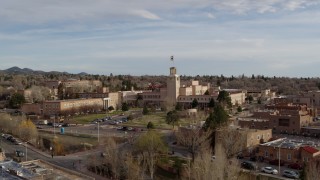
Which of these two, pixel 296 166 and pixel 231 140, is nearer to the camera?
pixel 296 166

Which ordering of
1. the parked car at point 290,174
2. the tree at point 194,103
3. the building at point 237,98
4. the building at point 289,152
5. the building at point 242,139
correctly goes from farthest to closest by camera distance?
1. the building at point 237,98
2. the tree at point 194,103
3. the building at point 242,139
4. the building at point 289,152
5. the parked car at point 290,174

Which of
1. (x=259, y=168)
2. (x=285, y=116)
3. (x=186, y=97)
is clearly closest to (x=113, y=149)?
(x=259, y=168)

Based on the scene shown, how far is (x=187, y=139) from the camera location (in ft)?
104

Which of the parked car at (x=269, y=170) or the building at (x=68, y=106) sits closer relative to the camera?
the parked car at (x=269, y=170)

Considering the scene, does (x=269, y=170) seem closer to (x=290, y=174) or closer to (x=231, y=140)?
(x=290, y=174)

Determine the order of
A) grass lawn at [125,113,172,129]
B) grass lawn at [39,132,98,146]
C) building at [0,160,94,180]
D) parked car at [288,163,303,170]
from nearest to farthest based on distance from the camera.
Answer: building at [0,160,94,180] < parked car at [288,163,303,170] < grass lawn at [39,132,98,146] < grass lawn at [125,113,172,129]

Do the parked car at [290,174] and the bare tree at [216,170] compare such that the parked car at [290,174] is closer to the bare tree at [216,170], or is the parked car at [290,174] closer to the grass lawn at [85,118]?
the bare tree at [216,170]

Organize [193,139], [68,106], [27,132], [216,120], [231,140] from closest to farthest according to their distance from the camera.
Result: [231,140] < [193,139] < [216,120] < [27,132] < [68,106]

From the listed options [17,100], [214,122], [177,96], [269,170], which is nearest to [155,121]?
[214,122]

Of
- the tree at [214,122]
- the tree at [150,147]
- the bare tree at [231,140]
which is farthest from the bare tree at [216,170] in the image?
the tree at [214,122]

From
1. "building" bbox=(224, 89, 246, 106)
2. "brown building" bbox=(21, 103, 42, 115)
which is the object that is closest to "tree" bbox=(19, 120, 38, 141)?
"brown building" bbox=(21, 103, 42, 115)

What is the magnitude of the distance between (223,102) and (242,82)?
57.2 m

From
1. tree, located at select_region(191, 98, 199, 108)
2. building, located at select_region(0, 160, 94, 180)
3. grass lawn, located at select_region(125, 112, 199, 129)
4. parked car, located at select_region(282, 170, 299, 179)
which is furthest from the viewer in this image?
tree, located at select_region(191, 98, 199, 108)

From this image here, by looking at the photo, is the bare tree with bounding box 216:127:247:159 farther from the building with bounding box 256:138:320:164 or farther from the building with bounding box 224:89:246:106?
the building with bounding box 224:89:246:106
